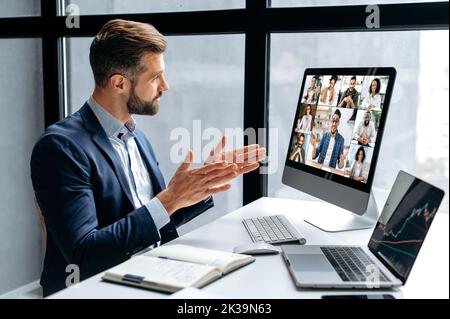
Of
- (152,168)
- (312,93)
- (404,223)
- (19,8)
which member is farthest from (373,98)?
(19,8)

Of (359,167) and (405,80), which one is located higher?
(405,80)

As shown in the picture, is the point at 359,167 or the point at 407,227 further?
the point at 359,167

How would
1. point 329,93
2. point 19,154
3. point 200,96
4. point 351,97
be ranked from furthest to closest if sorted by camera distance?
point 19,154 → point 200,96 → point 329,93 → point 351,97

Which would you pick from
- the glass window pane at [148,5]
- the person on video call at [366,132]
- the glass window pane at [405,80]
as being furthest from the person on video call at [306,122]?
the glass window pane at [148,5]

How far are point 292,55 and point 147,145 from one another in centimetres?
71

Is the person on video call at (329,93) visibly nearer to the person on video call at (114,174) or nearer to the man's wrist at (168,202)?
the person on video call at (114,174)

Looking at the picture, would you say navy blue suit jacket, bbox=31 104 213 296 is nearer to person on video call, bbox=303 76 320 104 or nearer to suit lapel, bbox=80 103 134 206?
suit lapel, bbox=80 103 134 206

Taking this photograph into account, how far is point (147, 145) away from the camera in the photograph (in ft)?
6.47

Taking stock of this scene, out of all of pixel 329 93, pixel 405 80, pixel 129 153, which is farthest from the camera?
pixel 405 80

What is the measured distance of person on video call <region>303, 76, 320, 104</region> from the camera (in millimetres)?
1811

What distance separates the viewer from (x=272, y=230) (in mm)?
1598

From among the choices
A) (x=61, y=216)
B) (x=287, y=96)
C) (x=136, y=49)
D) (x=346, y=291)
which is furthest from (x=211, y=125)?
(x=346, y=291)

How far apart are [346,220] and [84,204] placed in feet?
2.58

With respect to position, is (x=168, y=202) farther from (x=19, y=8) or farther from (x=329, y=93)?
(x=19, y=8)
